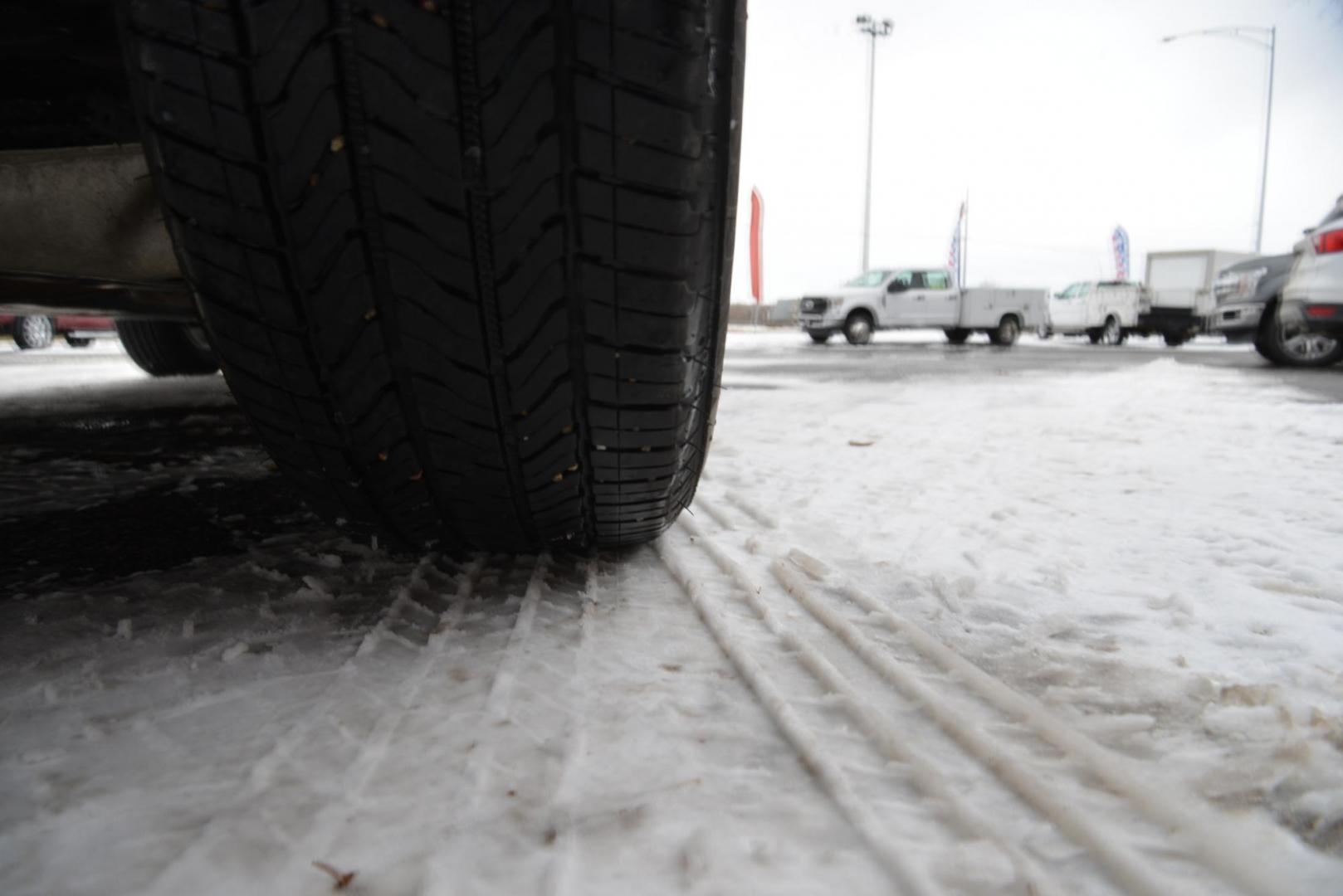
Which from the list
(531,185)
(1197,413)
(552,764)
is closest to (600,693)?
(552,764)

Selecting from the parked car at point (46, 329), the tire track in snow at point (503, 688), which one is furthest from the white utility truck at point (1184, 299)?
the parked car at point (46, 329)

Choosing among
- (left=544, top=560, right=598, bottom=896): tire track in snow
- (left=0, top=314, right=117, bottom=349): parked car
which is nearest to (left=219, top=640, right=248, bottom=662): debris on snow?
(left=544, top=560, right=598, bottom=896): tire track in snow

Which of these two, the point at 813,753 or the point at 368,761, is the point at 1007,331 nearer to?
the point at 813,753

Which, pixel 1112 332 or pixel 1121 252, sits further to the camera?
pixel 1121 252

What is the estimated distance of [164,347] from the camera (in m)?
4.86

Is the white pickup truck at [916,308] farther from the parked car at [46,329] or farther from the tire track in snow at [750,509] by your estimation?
the tire track in snow at [750,509]

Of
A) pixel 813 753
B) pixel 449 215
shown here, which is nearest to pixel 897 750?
pixel 813 753

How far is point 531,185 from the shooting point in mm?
822

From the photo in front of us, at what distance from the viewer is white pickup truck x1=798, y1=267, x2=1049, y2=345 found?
13.4 m

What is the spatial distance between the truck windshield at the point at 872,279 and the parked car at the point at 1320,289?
7.81 meters

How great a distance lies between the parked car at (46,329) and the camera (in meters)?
9.68

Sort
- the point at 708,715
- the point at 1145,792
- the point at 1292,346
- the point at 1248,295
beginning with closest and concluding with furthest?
the point at 1145,792 < the point at 708,715 < the point at 1292,346 < the point at 1248,295

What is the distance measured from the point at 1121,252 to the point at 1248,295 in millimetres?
19675

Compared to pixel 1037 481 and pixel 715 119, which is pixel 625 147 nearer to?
pixel 715 119
